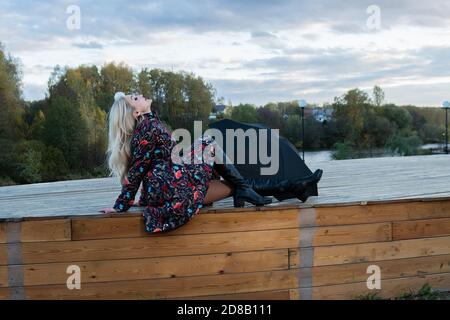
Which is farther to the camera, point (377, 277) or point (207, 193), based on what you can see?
point (377, 277)

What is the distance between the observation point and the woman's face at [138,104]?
2.96 m

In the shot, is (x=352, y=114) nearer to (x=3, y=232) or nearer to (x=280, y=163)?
(x=280, y=163)

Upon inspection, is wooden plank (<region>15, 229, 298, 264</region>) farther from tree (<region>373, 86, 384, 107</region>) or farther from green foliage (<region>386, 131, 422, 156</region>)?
tree (<region>373, 86, 384, 107</region>)

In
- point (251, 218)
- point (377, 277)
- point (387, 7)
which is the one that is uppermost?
point (387, 7)

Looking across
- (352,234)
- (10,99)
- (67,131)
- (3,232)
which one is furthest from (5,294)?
(67,131)

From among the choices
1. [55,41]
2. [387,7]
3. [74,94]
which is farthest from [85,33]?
[387,7]

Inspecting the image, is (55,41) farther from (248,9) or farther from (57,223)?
(57,223)

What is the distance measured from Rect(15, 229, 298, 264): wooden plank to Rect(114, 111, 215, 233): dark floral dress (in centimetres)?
13

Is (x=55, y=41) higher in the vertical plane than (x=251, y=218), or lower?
higher

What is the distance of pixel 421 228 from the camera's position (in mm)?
3395

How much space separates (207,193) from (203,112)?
1429 cm

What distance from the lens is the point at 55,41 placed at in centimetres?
1744

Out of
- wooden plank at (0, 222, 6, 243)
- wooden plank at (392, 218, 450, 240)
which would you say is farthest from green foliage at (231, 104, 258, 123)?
wooden plank at (0, 222, 6, 243)

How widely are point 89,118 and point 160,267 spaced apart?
A: 60.4 feet
